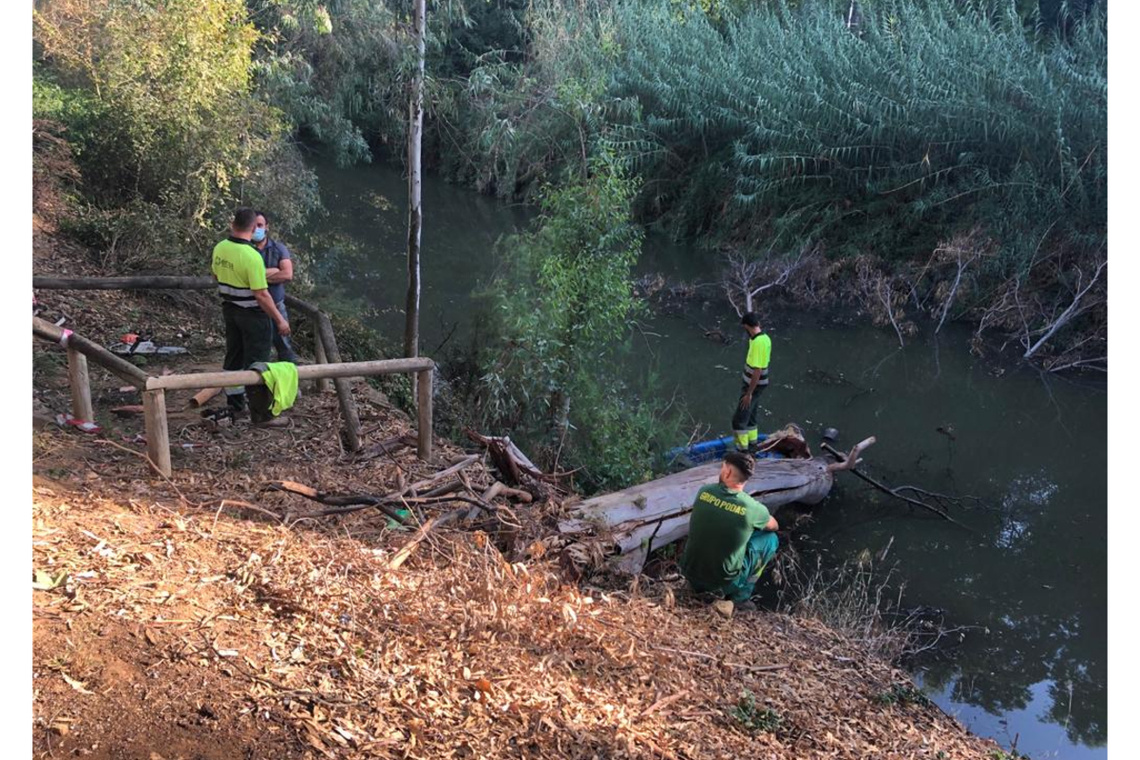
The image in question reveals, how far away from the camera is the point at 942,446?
1324cm

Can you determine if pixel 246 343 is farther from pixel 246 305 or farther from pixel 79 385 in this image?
pixel 79 385

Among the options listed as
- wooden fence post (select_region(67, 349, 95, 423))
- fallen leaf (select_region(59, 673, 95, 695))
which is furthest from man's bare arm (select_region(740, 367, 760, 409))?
fallen leaf (select_region(59, 673, 95, 695))

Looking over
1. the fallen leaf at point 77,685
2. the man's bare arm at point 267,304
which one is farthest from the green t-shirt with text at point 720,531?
the fallen leaf at point 77,685

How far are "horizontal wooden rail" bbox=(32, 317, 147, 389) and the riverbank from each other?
2.04 feet

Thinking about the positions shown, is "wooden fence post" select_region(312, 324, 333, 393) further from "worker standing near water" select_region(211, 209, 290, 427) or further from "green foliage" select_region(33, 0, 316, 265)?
"green foliage" select_region(33, 0, 316, 265)

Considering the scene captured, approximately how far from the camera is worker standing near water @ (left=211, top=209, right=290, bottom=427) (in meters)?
6.45

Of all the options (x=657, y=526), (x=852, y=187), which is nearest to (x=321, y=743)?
(x=657, y=526)

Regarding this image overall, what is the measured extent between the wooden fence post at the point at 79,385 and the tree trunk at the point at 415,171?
3.81 m

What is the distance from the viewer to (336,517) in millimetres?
5637

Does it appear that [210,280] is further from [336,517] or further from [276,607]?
[276,607]

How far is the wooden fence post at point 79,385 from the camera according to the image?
5.75 m

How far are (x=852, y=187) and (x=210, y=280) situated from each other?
17389mm

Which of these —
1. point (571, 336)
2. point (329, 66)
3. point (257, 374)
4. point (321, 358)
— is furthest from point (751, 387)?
point (329, 66)

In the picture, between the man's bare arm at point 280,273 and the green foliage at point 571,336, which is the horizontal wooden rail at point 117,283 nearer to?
the man's bare arm at point 280,273
